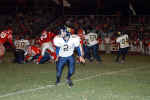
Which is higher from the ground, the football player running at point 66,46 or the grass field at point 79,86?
the football player running at point 66,46

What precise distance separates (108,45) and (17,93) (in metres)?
18.7

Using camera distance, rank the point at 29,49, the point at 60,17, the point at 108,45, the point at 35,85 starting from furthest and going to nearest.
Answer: the point at 60,17
the point at 108,45
the point at 29,49
the point at 35,85

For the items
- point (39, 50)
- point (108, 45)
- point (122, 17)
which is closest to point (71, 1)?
point (122, 17)

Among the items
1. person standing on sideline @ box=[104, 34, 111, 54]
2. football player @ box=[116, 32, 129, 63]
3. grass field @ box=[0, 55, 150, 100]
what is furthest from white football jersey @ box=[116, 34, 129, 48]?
person standing on sideline @ box=[104, 34, 111, 54]

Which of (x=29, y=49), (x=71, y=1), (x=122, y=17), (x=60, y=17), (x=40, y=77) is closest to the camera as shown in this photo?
(x=40, y=77)

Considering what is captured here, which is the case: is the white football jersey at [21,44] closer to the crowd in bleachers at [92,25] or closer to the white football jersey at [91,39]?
the white football jersey at [91,39]

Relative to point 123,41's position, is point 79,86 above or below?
below

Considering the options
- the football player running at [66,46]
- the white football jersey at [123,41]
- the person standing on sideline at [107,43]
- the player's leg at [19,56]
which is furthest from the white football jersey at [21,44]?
the football player running at [66,46]

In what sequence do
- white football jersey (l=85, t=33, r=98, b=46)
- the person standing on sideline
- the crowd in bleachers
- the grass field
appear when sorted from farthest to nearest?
the person standing on sideline < the crowd in bleachers < white football jersey (l=85, t=33, r=98, b=46) < the grass field

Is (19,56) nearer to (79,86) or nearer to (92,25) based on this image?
(79,86)

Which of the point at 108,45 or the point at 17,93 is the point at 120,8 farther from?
the point at 17,93

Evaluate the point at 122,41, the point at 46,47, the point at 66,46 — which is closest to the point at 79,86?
the point at 66,46

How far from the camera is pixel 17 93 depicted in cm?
1027

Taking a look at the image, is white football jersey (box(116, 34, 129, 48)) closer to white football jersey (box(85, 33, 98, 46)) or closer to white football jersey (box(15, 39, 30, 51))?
white football jersey (box(85, 33, 98, 46))
